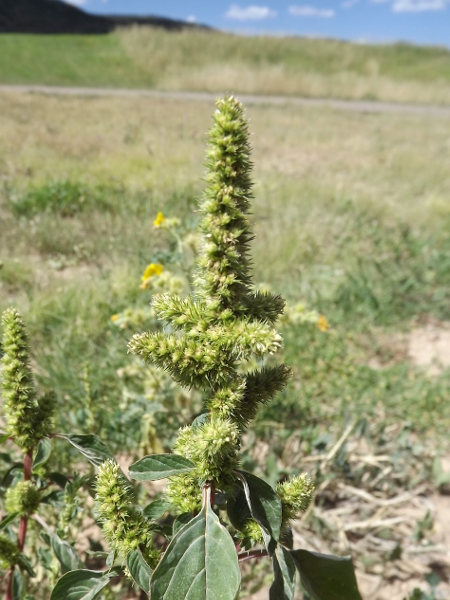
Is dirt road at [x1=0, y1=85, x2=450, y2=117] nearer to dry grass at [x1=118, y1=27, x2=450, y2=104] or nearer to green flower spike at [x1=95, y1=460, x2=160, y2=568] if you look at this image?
dry grass at [x1=118, y1=27, x2=450, y2=104]

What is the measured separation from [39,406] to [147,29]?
118ft

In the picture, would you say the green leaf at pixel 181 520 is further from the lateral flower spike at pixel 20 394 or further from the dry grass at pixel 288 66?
the dry grass at pixel 288 66

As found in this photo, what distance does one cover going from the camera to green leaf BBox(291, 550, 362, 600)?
88 cm

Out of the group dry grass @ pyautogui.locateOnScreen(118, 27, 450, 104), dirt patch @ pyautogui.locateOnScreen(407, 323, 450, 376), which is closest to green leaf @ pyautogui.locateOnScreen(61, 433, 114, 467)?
dirt patch @ pyautogui.locateOnScreen(407, 323, 450, 376)

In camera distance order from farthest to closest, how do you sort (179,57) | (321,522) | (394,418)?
1. (179,57)
2. (394,418)
3. (321,522)

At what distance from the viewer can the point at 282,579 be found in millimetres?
840

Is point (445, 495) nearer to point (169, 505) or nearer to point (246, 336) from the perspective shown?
point (169, 505)

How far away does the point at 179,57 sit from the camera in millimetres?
28109

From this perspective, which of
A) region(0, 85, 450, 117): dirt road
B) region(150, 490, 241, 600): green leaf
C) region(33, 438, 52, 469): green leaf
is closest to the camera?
region(150, 490, 241, 600): green leaf

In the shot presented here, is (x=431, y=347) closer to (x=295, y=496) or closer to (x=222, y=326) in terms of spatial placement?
(x=295, y=496)

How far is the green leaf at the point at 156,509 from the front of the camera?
0.92 meters

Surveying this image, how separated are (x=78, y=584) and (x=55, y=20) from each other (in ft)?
109

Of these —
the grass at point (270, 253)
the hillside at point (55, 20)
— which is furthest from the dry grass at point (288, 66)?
the grass at point (270, 253)

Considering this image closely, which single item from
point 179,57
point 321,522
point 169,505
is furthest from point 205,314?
point 179,57
